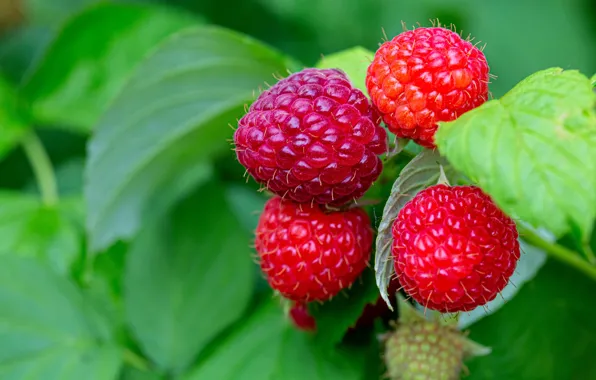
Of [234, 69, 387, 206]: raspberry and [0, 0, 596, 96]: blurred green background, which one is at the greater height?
[234, 69, 387, 206]: raspberry

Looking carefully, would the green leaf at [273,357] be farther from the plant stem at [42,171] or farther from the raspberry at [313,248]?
the plant stem at [42,171]

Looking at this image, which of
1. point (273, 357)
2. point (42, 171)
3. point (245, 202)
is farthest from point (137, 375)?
point (42, 171)

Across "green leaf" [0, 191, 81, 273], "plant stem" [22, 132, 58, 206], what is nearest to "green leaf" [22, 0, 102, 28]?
"plant stem" [22, 132, 58, 206]

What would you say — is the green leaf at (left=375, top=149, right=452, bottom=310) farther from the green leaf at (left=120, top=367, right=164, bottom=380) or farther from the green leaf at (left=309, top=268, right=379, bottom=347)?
the green leaf at (left=120, top=367, right=164, bottom=380)

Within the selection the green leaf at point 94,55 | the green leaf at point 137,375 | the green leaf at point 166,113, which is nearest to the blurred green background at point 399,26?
the green leaf at point 94,55

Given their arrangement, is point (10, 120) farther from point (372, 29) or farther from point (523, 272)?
point (523, 272)

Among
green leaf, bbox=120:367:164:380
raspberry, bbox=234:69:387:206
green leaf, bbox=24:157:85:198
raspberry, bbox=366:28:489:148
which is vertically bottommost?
green leaf, bbox=120:367:164:380

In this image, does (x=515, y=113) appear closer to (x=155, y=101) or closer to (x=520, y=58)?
(x=155, y=101)

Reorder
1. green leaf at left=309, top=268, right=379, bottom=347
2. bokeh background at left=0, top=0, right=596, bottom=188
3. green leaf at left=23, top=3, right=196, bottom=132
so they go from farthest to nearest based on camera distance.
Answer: bokeh background at left=0, top=0, right=596, bottom=188
green leaf at left=23, top=3, right=196, bottom=132
green leaf at left=309, top=268, right=379, bottom=347
